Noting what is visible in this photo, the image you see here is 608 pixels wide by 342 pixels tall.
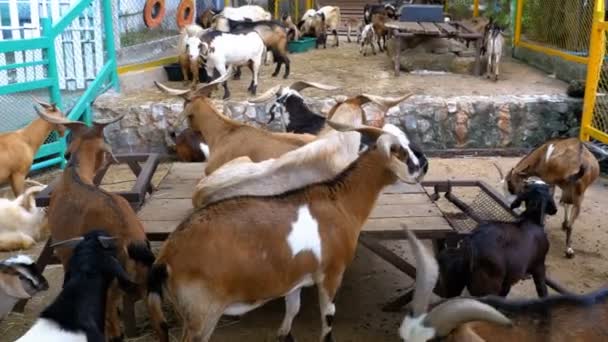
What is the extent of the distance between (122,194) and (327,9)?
36.1ft

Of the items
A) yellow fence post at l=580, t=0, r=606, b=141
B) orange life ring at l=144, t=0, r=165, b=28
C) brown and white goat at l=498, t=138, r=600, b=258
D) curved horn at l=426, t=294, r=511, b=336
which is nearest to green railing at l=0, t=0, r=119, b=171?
orange life ring at l=144, t=0, r=165, b=28

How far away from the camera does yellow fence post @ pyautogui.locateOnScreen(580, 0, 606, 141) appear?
772 cm

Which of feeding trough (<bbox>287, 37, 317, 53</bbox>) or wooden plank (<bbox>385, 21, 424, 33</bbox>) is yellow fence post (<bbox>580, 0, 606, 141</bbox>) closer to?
wooden plank (<bbox>385, 21, 424, 33</bbox>)

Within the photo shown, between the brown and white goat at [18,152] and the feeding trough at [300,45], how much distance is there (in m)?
7.38

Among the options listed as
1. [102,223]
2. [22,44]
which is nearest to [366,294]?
[102,223]

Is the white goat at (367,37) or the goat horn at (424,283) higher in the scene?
the white goat at (367,37)

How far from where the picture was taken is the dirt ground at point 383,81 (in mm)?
8844

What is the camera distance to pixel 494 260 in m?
3.76

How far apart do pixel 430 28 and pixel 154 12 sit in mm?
A: 4452

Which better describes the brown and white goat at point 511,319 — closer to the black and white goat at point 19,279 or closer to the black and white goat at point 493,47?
the black and white goat at point 19,279

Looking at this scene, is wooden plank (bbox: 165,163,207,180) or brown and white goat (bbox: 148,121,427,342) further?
wooden plank (bbox: 165,163,207,180)

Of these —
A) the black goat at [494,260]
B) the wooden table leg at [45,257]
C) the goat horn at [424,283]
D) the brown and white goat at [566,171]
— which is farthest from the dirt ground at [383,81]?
the goat horn at [424,283]

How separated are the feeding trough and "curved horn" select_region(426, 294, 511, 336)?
10864 mm

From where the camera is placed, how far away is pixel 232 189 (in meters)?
3.86
